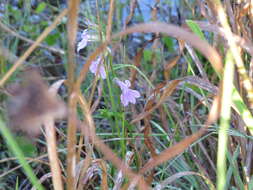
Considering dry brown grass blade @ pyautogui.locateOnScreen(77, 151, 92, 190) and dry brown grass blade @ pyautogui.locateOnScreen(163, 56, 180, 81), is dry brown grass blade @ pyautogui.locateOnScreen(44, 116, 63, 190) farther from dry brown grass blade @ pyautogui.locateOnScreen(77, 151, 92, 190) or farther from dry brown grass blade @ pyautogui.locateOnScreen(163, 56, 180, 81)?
dry brown grass blade @ pyautogui.locateOnScreen(163, 56, 180, 81)

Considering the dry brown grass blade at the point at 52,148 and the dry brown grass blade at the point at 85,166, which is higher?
the dry brown grass blade at the point at 52,148

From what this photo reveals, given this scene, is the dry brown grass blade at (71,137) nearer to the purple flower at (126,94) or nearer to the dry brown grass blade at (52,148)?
the dry brown grass blade at (52,148)

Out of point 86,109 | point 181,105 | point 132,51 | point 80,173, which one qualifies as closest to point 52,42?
point 132,51

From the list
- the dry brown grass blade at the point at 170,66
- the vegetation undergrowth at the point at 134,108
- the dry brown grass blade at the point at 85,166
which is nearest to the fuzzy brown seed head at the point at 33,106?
the vegetation undergrowth at the point at 134,108

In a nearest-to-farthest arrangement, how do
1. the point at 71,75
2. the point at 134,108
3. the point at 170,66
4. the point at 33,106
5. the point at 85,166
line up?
the point at 33,106, the point at 71,75, the point at 85,166, the point at 170,66, the point at 134,108

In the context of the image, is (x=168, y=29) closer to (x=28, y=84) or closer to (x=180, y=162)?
(x=28, y=84)

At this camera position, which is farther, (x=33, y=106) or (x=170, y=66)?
(x=170, y=66)

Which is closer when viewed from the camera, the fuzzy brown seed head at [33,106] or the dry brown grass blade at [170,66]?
the fuzzy brown seed head at [33,106]

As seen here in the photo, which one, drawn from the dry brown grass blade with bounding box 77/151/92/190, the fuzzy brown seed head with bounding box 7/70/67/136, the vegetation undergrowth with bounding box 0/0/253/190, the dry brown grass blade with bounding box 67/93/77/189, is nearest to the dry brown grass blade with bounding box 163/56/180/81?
the vegetation undergrowth with bounding box 0/0/253/190

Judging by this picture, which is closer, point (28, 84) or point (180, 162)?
point (28, 84)

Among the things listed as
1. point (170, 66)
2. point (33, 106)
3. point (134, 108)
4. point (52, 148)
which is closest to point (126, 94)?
point (170, 66)

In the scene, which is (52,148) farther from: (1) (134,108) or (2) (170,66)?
(1) (134,108)
